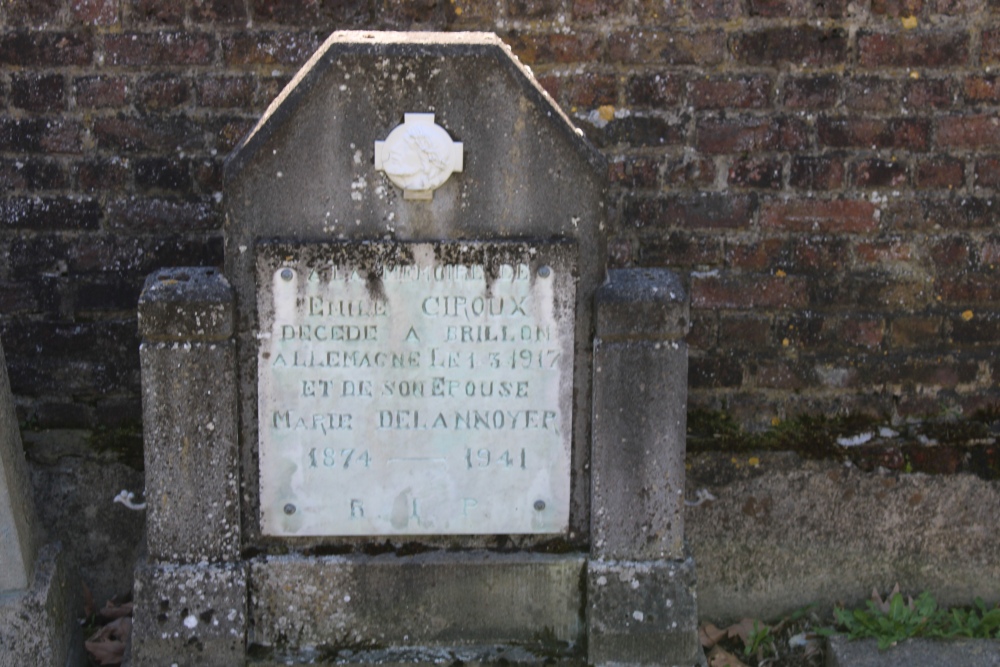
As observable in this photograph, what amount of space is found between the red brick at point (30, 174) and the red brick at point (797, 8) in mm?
2179

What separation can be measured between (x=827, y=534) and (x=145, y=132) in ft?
8.25

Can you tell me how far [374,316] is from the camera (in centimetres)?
253

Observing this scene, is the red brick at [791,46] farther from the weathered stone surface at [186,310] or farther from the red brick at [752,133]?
the weathered stone surface at [186,310]

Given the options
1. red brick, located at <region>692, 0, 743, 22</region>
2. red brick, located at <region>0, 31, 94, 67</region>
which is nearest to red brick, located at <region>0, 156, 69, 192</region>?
red brick, located at <region>0, 31, 94, 67</region>

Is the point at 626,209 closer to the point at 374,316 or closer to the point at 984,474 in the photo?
the point at 374,316

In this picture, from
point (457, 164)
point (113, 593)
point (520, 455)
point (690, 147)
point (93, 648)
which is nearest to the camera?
point (457, 164)

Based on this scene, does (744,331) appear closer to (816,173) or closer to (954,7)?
(816,173)

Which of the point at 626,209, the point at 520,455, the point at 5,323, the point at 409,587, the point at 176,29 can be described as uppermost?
the point at 176,29

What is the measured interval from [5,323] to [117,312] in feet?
1.13

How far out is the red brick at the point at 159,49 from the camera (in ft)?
10.6

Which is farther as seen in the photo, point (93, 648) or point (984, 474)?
point (984, 474)

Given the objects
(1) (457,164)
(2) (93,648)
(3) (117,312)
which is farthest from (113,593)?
(1) (457,164)

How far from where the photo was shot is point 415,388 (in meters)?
2.58

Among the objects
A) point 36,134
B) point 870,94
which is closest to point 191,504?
point 36,134
